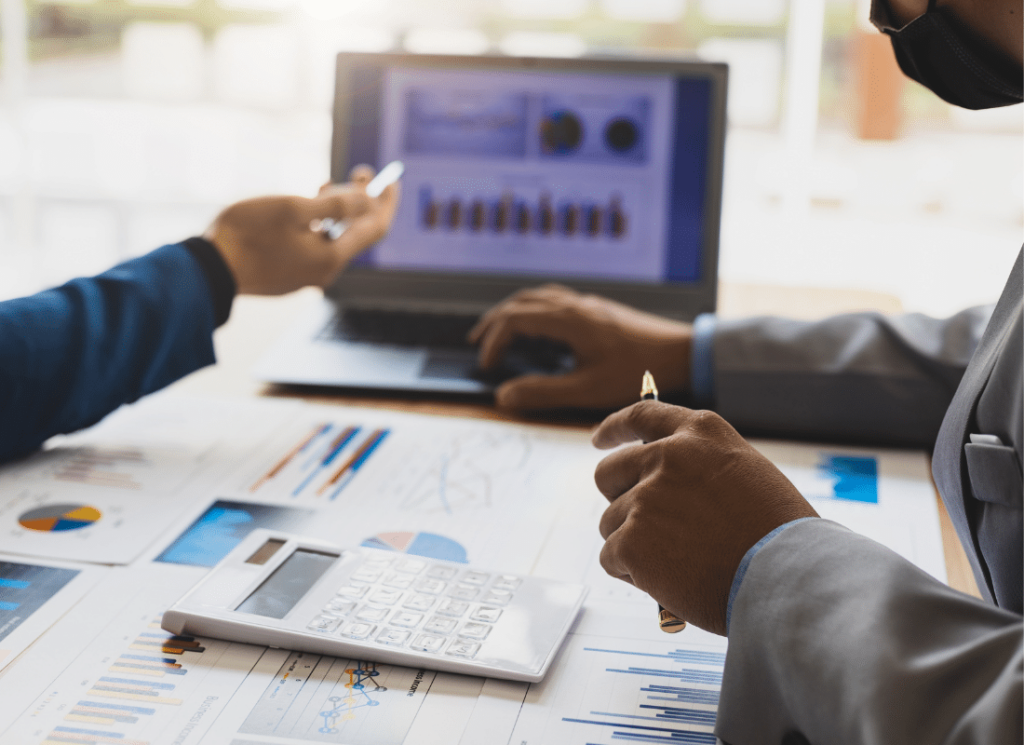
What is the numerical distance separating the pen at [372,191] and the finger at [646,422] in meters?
0.57

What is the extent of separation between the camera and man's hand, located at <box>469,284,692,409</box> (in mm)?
966

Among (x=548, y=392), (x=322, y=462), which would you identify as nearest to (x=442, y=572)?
(x=322, y=462)

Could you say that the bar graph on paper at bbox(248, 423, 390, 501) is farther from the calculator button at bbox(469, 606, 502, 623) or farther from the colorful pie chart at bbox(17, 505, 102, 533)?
the calculator button at bbox(469, 606, 502, 623)

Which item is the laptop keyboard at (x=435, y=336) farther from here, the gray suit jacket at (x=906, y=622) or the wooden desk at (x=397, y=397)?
the gray suit jacket at (x=906, y=622)

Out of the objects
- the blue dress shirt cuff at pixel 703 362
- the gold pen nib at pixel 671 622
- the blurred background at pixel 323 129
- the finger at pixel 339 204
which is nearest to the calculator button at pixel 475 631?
the gold pen nib at pixel 671 622

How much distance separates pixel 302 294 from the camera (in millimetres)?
1397

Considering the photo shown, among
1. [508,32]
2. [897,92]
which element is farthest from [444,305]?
[897,92]

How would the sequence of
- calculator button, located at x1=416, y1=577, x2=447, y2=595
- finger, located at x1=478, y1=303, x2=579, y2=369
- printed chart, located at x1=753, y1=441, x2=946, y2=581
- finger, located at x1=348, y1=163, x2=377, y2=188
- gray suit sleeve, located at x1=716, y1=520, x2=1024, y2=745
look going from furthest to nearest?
finger, located at x1=348, y1=163, x2=377, y2=188 → finger, located at x1=478, y1=303, x2=579, y2=369 → printed chart, located at x1=753, y1=441, x2=946, y2=581 → calculator button, located at x1=416, y1=577, x2=447, y2=595 → gray suit sleeve, located at x1=716, y1=520, x2=1024, y2=745

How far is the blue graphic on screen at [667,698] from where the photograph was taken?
0.49 m

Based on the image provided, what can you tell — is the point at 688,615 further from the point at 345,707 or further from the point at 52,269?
the point at 52,269

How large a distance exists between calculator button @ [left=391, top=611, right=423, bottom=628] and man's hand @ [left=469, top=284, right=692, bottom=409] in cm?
41

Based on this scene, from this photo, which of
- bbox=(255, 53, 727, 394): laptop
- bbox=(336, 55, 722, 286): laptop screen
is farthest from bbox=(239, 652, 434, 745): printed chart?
bbox=(336, 55, 722, 286): laptop screen

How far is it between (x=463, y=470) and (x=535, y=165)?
1.82ft

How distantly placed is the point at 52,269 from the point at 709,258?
2498 mm
